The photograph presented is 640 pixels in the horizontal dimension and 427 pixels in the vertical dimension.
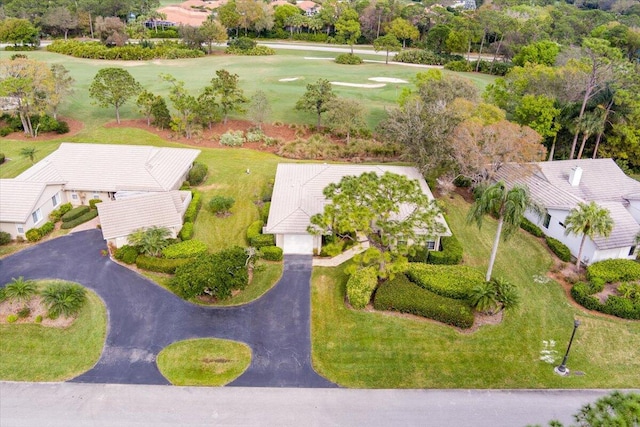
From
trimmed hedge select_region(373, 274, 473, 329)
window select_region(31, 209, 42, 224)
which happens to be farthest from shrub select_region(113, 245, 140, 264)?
trimmed hedge select_region(373, 274, 473, 329)

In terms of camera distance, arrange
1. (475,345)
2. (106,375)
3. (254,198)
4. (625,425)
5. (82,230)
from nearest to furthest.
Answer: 1. (625,425)
2. (106,375)
3. (475,345)
4. (82,230)
5. (254,198)

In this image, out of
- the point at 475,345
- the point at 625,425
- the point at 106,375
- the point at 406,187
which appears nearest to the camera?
the point at 625,425

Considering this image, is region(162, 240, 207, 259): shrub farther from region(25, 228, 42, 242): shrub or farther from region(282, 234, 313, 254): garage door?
region(25, 228, 42, 242): shrub

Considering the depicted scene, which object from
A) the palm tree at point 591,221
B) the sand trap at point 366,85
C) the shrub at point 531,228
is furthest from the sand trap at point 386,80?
the palm tree at point 591,221

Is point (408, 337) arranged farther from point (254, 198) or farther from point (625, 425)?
point (254, 198)

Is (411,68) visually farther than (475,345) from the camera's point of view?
Yes

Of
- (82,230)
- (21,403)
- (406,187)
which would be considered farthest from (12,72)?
(406,187)

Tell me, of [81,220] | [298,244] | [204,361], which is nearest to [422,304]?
[298,244]
